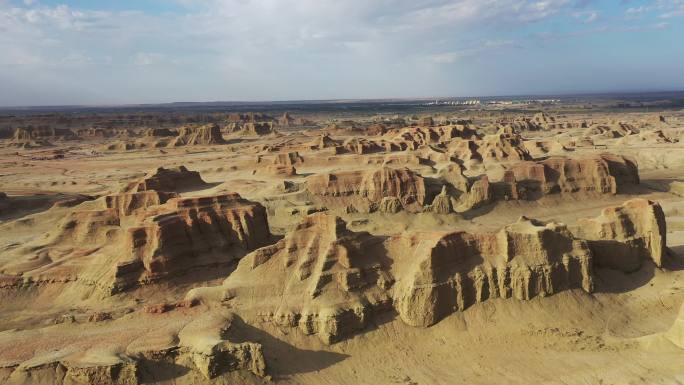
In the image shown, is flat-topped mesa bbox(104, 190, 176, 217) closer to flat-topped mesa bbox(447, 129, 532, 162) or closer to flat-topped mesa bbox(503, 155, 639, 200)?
flat-topped mesa bbox(503, 155, 639, 200)

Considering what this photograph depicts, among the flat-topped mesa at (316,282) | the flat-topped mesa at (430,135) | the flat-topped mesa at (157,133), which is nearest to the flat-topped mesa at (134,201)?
the flat-topped mesa at (316,282)

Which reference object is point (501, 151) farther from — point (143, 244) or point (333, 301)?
point (143, 244)

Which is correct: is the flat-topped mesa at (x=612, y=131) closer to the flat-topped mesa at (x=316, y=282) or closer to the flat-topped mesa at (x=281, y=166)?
the flat-topped mesa at (x=281, y=166)

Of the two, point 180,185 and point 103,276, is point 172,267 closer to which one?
point 103,276

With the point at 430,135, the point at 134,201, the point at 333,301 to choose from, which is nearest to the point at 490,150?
the point at 430,135

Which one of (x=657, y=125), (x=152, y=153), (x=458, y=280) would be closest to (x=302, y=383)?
(x=458, y=280)
